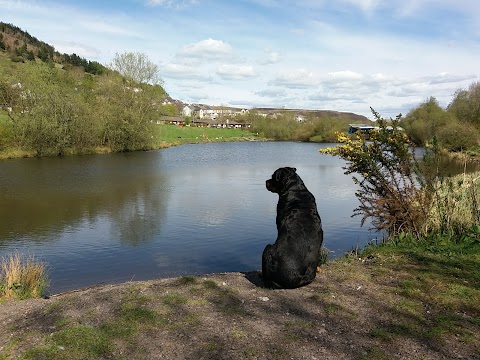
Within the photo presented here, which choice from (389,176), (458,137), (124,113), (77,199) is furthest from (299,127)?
(389,176)

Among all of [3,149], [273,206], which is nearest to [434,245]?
[273,206]

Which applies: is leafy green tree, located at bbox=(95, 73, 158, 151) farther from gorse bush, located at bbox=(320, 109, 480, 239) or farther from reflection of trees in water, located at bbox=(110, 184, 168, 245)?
gorse bush, located at bbox=(320, 109, 480, 239)

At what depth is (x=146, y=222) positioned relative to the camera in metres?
13.7

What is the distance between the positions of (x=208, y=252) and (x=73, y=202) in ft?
30.8

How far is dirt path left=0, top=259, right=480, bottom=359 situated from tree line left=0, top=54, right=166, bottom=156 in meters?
35.2

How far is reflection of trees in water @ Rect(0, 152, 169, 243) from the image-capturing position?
510 inches

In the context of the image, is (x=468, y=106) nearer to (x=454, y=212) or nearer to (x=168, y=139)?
(x=168, y=139)

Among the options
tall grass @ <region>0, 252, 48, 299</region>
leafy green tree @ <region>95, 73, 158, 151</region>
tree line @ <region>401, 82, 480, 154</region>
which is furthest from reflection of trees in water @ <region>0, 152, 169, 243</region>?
tree line @ <region>401, 82, 480, 154</region>

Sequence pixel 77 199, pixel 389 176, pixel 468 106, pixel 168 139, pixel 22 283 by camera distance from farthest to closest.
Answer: pixel 168 139 < pixel 468 106 < pixel 77 199 < pixel 389 176 < pixel 22 283

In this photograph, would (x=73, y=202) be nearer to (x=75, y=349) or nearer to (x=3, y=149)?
(x=75, y=349)

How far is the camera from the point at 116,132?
4306 centimetres

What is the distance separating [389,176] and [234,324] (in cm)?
638

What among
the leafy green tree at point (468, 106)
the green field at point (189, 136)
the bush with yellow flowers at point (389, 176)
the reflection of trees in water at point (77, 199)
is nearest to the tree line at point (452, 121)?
the leafy green tree at point (468, 106)

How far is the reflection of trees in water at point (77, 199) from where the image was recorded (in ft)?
42.5
